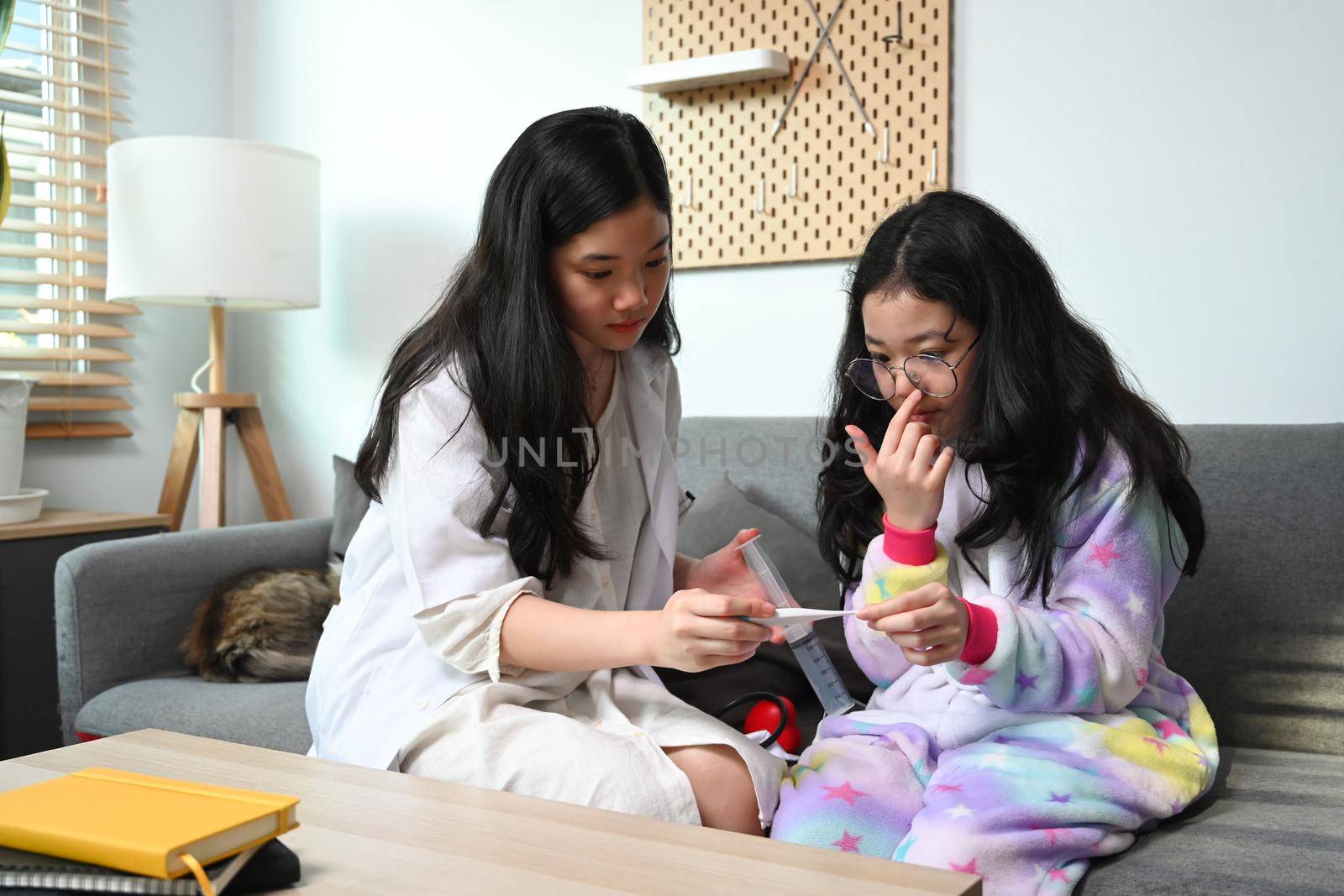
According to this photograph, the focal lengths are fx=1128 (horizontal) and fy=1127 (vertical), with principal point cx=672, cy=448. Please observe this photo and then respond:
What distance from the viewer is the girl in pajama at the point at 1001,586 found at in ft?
3.68

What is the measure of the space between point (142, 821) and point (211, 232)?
1.94 m

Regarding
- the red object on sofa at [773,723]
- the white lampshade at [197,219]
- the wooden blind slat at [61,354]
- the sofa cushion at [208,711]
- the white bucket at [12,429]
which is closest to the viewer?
the red object on sofa at [773,723]

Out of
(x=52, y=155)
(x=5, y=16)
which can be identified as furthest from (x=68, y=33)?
(x=5, y=16)

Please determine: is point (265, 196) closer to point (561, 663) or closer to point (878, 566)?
point (561, 663)

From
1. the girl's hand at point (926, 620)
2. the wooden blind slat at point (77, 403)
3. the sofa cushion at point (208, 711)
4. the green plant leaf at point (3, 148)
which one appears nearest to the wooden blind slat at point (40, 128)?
the wooden blind slat at point (77, 403)

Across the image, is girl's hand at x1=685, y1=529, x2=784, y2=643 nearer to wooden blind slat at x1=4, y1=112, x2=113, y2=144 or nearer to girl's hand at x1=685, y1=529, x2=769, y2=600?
girl's hand at x1=685, y1=529, x2=769, y2=600

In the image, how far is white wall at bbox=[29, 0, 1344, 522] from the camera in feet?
6.11

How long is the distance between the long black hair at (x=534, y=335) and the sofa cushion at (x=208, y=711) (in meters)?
0.59

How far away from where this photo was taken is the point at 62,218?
9.19 feet

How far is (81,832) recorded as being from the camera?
81 cm

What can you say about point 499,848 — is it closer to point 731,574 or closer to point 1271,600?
→ point 731,574

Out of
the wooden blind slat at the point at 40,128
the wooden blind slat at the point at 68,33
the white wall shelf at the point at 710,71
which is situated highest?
the wooden blind slat at the point at 68,33

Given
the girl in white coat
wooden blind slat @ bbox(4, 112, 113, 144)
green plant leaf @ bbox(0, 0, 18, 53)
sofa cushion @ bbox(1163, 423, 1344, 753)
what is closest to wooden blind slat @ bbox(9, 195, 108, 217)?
wooden blind slat @ bbox(4, 112, 113, 144)

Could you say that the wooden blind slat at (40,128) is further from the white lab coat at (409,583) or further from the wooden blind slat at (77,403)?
the white lab coat at (409,583)
